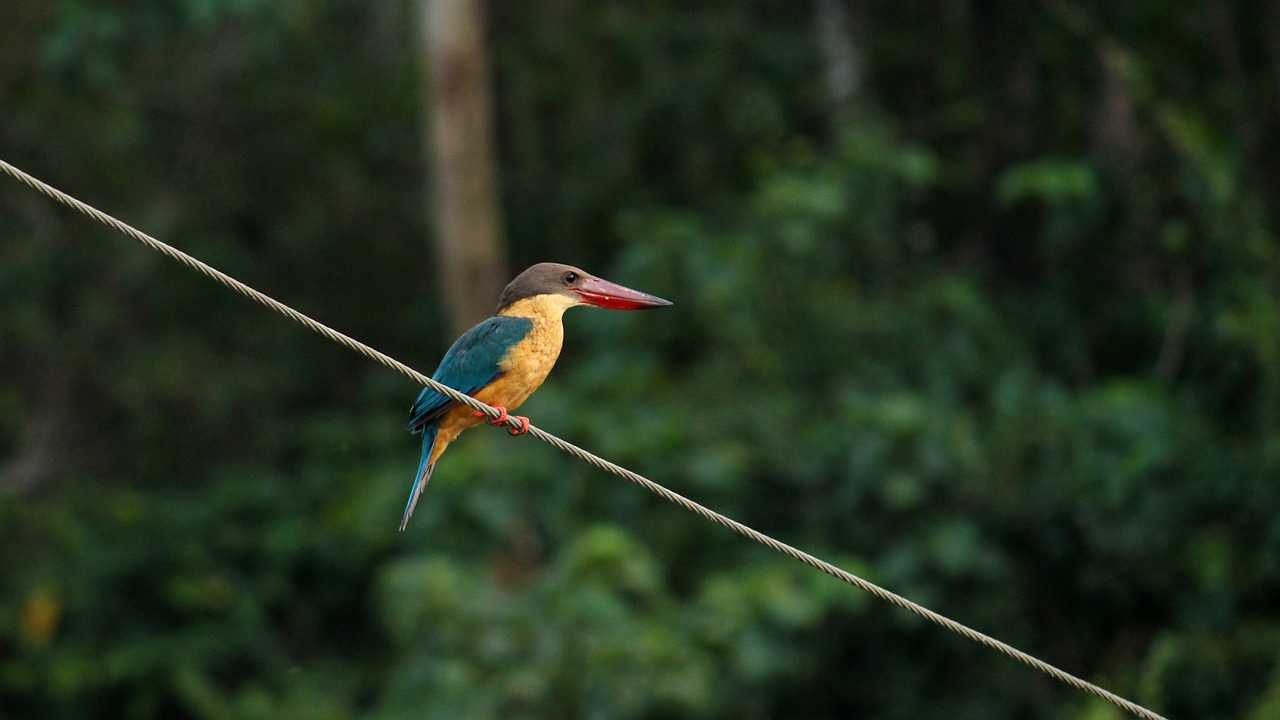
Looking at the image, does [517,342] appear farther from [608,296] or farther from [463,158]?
[463,158]

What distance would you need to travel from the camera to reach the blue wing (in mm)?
4102

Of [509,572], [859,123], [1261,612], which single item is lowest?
[509,572]

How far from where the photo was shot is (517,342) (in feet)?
13.4

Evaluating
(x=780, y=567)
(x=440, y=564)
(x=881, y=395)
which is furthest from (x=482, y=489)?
(x=881, y=395)

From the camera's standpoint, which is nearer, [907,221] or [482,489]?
[482,489]

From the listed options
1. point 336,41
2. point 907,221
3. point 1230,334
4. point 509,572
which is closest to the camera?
point 1230,334

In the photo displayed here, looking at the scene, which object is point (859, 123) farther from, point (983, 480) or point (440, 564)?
point (440, 564)

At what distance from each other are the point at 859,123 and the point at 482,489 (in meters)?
3.21

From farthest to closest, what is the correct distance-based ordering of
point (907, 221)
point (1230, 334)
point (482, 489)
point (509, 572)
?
point (907, 221), point (509, 572), point (482, 489), point (1230, 334)

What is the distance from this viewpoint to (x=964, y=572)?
8250mm

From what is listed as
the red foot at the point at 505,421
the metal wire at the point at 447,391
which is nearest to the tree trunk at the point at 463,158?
the red foot at the point at 505,421

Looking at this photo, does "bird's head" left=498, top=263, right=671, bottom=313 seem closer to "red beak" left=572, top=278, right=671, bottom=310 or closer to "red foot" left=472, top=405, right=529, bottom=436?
"red beak" left=572, top=278, right=671, bottom=310

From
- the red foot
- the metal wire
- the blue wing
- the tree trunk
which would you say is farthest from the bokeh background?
the metal wire

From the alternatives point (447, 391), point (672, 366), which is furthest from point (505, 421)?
point (672, 366)
